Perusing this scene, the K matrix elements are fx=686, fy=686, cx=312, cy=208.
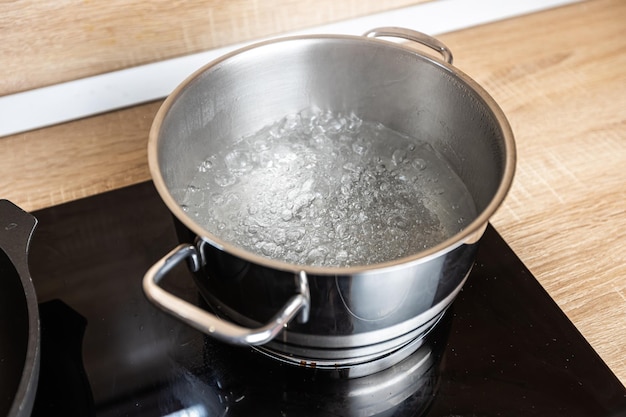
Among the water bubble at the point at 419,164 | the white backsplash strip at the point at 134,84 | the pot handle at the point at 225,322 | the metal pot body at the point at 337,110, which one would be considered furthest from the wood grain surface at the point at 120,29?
the pot handle at the point at 225,322

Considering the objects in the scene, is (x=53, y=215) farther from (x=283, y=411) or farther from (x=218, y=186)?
(x=283, y=411)

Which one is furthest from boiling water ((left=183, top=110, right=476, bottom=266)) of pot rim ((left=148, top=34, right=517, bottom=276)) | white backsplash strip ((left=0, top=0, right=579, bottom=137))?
white backsplash strip ((left=0, top=0, right=579, bottom=137))

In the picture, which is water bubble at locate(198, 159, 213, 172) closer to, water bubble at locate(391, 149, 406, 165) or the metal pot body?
the metal pot body

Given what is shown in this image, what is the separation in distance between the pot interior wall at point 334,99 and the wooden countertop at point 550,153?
5.1 inches

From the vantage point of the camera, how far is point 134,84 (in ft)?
3.01

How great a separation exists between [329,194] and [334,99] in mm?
130

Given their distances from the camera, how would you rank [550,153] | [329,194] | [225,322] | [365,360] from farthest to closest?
1. [550,153]
2. [329,194]
3. [365,360]
4. [225,322]

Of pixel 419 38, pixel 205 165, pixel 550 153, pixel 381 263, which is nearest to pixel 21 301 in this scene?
pixel 205 165

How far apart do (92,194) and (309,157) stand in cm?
27

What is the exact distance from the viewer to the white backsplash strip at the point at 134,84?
2.89 feet

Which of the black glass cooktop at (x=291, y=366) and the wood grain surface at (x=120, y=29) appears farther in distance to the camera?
the wood grain surface at (x=120, y=29)

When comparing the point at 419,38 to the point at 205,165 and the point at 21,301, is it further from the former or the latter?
the point at 21,301

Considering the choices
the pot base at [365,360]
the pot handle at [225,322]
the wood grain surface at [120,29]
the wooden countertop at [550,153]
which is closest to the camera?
the pot handle at [225,322]

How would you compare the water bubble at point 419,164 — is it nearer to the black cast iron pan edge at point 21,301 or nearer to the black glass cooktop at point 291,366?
the black glass cooktop at point 291,366
